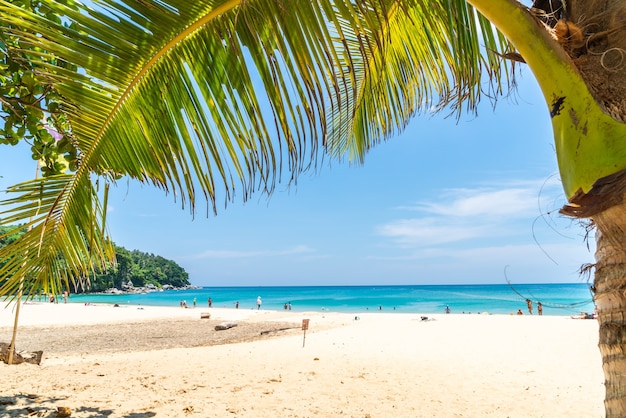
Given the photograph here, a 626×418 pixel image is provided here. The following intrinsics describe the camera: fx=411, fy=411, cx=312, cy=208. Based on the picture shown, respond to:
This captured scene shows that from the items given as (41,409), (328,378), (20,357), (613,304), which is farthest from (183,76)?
(20,357)

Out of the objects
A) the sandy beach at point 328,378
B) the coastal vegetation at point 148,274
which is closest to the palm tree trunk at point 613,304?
the sandy beach at point 328,378

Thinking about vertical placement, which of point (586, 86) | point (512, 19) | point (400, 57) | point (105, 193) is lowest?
point (105, 193)

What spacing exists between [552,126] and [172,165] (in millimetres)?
1498

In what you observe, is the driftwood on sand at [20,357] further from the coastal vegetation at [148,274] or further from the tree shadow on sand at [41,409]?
the coastal vegetation at [148,274]

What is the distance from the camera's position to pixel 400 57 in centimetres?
220

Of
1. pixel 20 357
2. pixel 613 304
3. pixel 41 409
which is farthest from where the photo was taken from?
pixel 20 357

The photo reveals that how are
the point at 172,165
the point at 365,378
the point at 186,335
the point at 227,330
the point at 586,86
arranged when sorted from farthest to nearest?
1. the point at 227,330
2. the point at 186,335
3. the point at 365,378
4. the point at 172,165
5. the point at 586,86

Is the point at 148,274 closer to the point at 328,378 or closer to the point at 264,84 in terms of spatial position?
the point at 328,378

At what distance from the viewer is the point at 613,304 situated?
1.15 metres

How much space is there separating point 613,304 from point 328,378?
6.43 m

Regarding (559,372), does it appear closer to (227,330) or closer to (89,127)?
(89,127)

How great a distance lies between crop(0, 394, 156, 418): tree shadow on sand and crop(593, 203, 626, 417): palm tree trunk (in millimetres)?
4921

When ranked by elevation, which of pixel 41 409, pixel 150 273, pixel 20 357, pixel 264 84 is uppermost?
pixel 264 84

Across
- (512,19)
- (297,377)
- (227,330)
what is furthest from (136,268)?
(512,19)
